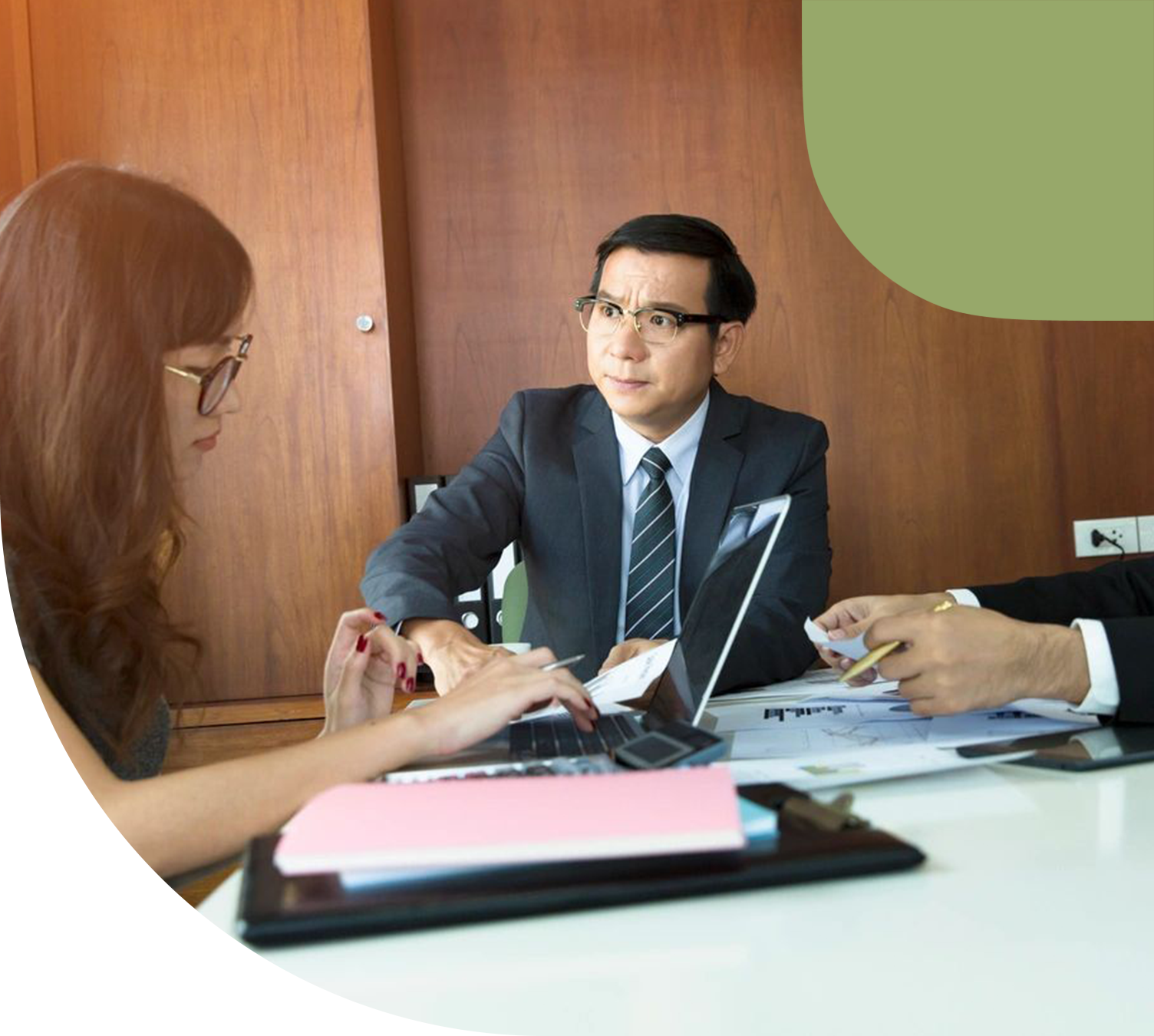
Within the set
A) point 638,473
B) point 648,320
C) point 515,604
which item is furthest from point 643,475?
point 515,604

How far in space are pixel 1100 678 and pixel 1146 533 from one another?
8.08 feet

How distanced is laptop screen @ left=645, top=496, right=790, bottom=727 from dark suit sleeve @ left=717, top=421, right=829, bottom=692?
195 mm

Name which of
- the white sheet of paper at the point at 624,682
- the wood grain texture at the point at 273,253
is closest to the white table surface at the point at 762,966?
the white sheet of paper at the point at 624,682

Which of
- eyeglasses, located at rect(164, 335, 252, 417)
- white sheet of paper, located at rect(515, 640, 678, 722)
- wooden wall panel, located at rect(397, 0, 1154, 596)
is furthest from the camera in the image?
wooden wall panel, located at rect(397, 0, 1154, 596)

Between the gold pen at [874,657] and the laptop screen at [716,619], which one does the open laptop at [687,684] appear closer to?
the laptop screen at [716,619]

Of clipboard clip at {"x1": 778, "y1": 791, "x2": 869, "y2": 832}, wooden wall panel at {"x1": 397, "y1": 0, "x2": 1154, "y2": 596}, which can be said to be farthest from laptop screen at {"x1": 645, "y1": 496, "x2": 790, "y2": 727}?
wooden wall panel at {"x1": 397, "y1": 0, "x2": 1154, "y2": 596}

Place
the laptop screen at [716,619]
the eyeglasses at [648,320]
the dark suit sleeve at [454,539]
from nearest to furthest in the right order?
the laptop screen at [716,619] → the dark suit sleeve at [454,539] → the eyeglasses at [648,320]

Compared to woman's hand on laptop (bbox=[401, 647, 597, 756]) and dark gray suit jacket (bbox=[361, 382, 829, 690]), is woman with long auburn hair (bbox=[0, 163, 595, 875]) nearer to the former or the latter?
woman's hand on laptop (bbox=[401, 647, 597, 756])

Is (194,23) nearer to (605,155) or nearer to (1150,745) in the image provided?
(605,155)

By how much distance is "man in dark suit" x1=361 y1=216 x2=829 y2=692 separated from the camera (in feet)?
7.14

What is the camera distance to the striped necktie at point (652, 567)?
7.11ft

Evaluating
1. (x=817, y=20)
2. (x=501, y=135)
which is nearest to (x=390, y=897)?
(x=501, y=135)

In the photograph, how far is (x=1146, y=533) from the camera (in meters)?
3.31

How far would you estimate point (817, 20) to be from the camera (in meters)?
3.27
